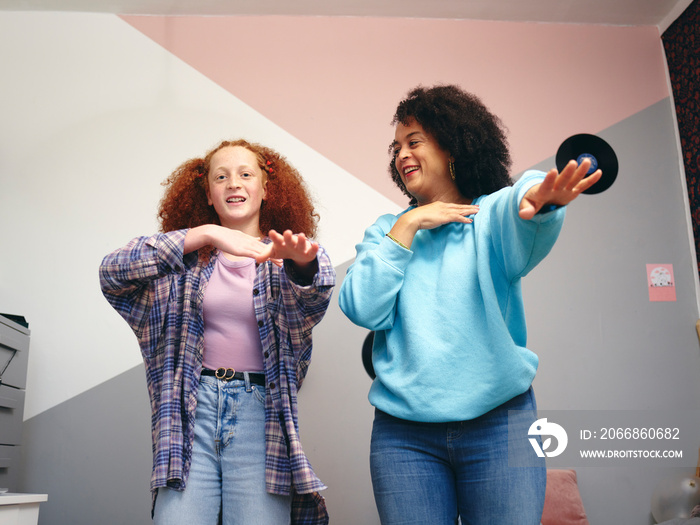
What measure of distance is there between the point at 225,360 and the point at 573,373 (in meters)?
1.89

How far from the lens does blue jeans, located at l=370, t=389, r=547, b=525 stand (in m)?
1.15

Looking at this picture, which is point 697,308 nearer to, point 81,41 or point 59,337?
point 59,337

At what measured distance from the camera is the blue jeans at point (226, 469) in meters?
1.37

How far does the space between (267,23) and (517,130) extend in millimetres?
1403

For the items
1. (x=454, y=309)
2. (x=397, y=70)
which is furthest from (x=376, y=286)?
(x=397, y=70)

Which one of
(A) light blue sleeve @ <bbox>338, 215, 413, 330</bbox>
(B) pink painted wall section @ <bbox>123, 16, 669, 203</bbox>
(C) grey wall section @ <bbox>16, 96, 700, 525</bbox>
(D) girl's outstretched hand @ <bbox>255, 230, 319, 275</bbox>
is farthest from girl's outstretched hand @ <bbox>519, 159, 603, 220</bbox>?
(B) pink painted wall section @ <bbox>123, 16, 669, 203</bbox>

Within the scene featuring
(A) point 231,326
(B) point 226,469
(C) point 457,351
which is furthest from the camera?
(A) point 231,326

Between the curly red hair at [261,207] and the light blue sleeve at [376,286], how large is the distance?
562 millimetres

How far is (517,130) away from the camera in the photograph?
308 cm

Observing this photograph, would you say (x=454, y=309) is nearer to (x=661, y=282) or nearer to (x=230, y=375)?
(x=230, y=375)

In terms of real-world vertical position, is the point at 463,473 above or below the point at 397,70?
below

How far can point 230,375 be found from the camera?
1.47 meters

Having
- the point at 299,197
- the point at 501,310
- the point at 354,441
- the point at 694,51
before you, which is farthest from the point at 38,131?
the point at 694,51

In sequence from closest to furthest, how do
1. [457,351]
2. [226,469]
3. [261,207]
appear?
[457,351] < [226,469] < [261,207]
